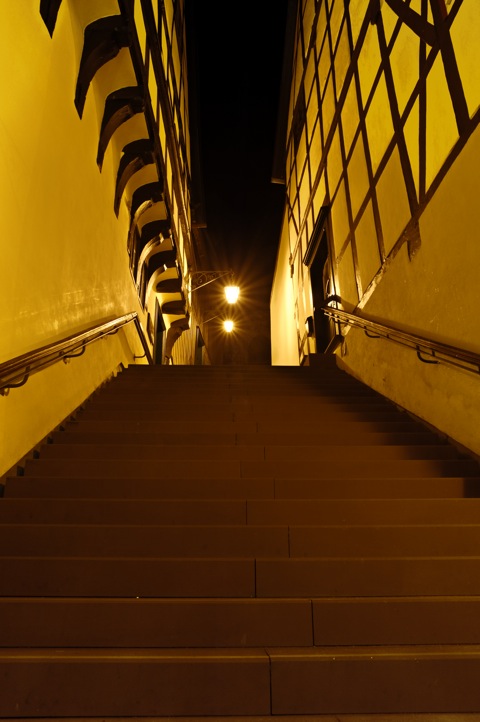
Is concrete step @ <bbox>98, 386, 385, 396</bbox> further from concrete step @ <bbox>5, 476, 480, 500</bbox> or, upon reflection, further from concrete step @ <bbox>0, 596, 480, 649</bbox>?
concrete step @ <bbox>0, 596, 480, 649</bbox>

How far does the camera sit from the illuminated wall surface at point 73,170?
2.68 meters

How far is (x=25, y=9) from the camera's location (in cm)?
279

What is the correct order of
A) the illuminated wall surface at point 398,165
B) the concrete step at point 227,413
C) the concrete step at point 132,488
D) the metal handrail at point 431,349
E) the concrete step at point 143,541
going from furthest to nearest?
the concrete step at point 227,413 → the illuminated wall surface at point 398,165 → the metal handrail at point 431,349 → the concrete step at point 132,488 → the concrete step at point 143,541

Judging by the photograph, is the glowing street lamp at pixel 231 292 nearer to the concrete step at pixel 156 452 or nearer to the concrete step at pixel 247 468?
the concrete step at pixel 156 452

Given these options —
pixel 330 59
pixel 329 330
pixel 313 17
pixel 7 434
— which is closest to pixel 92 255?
pixel 7 434

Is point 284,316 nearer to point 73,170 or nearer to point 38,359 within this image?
point 73,170

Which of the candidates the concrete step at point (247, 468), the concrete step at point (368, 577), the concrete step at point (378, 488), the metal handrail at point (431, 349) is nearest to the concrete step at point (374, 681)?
the concrete step at point (368, 577)

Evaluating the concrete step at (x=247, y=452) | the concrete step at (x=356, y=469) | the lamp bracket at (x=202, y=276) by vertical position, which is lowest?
the concrete step at (x=356, y=469)

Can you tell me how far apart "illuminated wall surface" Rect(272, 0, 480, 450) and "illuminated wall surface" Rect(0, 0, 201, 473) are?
252cm

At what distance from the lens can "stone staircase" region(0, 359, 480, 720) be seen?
144 centimetres

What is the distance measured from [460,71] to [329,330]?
466 cm

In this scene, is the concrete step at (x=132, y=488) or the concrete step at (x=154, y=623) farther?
the concrete step at (x=132, y=488)

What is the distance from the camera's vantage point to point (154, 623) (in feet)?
5.42

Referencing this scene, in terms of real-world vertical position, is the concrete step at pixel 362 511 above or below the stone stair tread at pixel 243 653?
above
